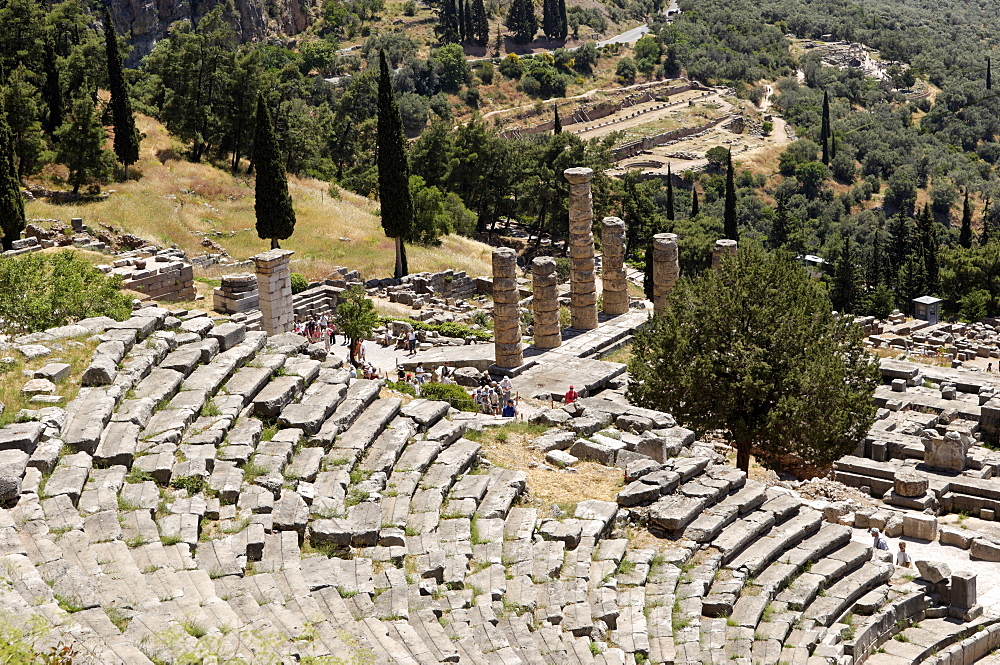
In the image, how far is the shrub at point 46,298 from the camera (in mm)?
24516

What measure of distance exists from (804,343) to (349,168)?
4918 centimetres

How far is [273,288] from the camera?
35.7 meters

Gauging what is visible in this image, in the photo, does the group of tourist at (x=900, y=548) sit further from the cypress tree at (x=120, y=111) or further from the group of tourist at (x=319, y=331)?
the cypress tree at (x=120, y=111)

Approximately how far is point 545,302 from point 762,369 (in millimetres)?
12236

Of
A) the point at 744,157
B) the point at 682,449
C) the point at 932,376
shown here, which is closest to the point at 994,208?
the point at 744,157

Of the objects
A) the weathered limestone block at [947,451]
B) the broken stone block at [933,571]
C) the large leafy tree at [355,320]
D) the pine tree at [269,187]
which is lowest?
the weathered limestone block at [947,451]

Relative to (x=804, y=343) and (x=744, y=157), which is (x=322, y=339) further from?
(x=744, y=157)

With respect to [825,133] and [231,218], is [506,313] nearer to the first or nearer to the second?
[231,218]

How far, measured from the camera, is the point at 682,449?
24422 mm

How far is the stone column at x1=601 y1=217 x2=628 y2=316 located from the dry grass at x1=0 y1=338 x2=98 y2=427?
24059mm

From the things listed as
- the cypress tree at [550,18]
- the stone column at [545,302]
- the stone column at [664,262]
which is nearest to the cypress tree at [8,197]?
the stone column at [545,302]

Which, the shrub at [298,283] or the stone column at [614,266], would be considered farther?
the shrub at [298,283]

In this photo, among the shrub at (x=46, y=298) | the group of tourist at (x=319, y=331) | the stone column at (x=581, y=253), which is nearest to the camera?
the shrub at (x=46, y=298)

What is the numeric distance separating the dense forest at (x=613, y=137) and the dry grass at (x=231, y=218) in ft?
5.90
